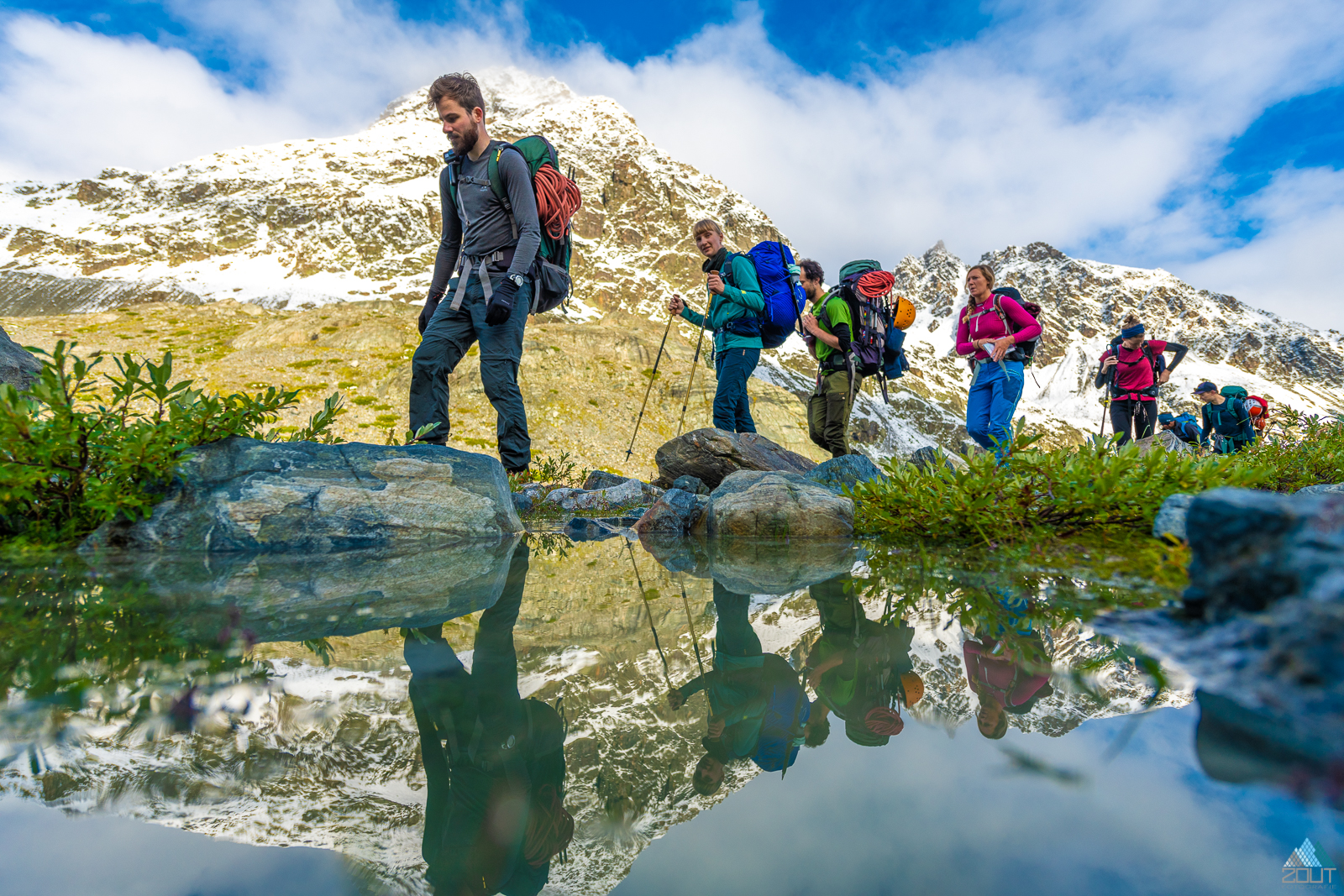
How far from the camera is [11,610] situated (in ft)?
6.91

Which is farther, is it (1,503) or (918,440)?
(918,440)

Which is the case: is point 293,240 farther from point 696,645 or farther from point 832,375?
point 696,645


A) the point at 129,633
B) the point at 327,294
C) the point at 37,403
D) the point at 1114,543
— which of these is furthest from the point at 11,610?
the point at 327,294

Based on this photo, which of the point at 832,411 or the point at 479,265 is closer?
the point at 479,265

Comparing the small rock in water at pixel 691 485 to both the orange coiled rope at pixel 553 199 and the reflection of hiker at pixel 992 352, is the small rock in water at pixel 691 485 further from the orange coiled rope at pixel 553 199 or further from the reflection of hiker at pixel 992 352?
the orange coiled rope at pixel 553 199

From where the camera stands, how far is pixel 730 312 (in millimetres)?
7844

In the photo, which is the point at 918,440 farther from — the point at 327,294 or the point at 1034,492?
the point at 327,294

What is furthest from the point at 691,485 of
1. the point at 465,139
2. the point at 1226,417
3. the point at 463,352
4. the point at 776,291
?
the point at 1226,417

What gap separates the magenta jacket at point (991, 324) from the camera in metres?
7.57

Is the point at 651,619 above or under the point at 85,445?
under

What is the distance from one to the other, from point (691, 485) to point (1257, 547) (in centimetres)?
793

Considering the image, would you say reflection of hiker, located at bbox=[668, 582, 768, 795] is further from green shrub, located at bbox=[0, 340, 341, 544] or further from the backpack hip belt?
the backpack hip belt

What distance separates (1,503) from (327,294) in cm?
16302

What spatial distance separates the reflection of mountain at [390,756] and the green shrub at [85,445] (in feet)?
8.26
